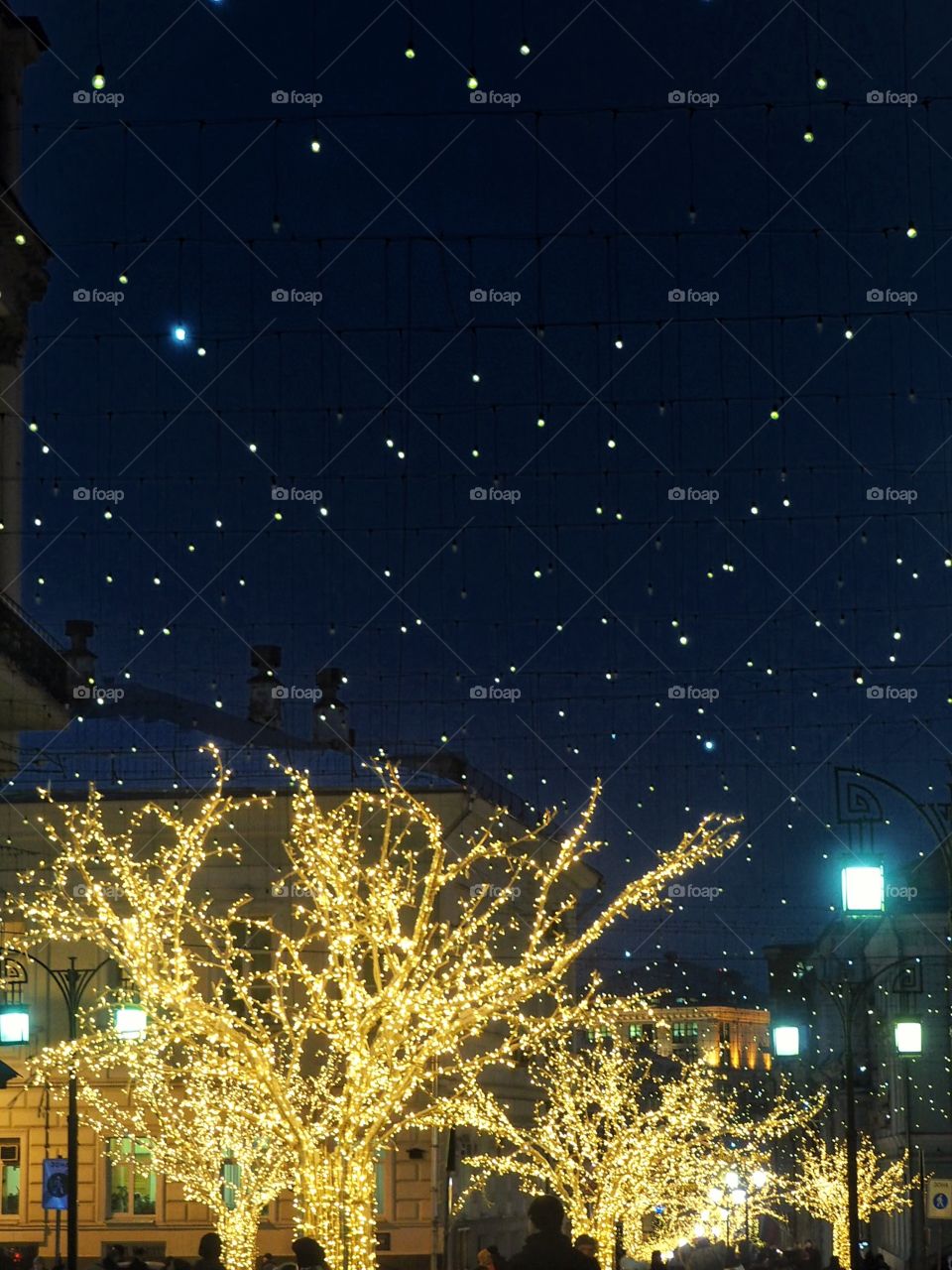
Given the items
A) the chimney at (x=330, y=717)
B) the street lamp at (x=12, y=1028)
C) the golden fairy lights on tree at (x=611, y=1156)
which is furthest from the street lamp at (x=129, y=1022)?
the chimney at (x=330, y=717)

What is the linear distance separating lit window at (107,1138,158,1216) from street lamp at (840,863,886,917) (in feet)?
80.9

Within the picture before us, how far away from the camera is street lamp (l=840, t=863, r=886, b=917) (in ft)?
78.8

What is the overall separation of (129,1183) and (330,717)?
12.2 m

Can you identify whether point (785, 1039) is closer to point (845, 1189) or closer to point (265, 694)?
point (265, 694)

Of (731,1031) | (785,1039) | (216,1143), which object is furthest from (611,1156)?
(731,1031)

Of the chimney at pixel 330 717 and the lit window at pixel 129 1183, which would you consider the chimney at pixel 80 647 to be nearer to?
the chimney at pixel 330 717

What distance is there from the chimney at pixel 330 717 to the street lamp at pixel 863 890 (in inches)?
996

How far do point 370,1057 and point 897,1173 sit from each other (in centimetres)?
4885

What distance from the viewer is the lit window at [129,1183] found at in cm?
4466

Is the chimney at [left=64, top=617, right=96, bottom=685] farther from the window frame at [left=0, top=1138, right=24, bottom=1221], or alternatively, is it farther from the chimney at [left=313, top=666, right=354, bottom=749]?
the window frame at [left=0, top=1138, right=24, bottom=1221]

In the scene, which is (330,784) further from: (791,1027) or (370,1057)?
(370,1057)

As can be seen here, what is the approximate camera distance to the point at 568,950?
64.4ft

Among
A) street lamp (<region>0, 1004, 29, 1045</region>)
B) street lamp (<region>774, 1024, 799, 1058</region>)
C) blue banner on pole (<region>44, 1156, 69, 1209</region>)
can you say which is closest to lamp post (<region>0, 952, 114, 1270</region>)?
street lamp (<region>0, 1004, 29, 1045</region>)

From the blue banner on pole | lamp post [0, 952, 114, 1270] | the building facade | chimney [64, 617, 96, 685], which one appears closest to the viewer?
lamp post [0, 952, 114, 1270]
